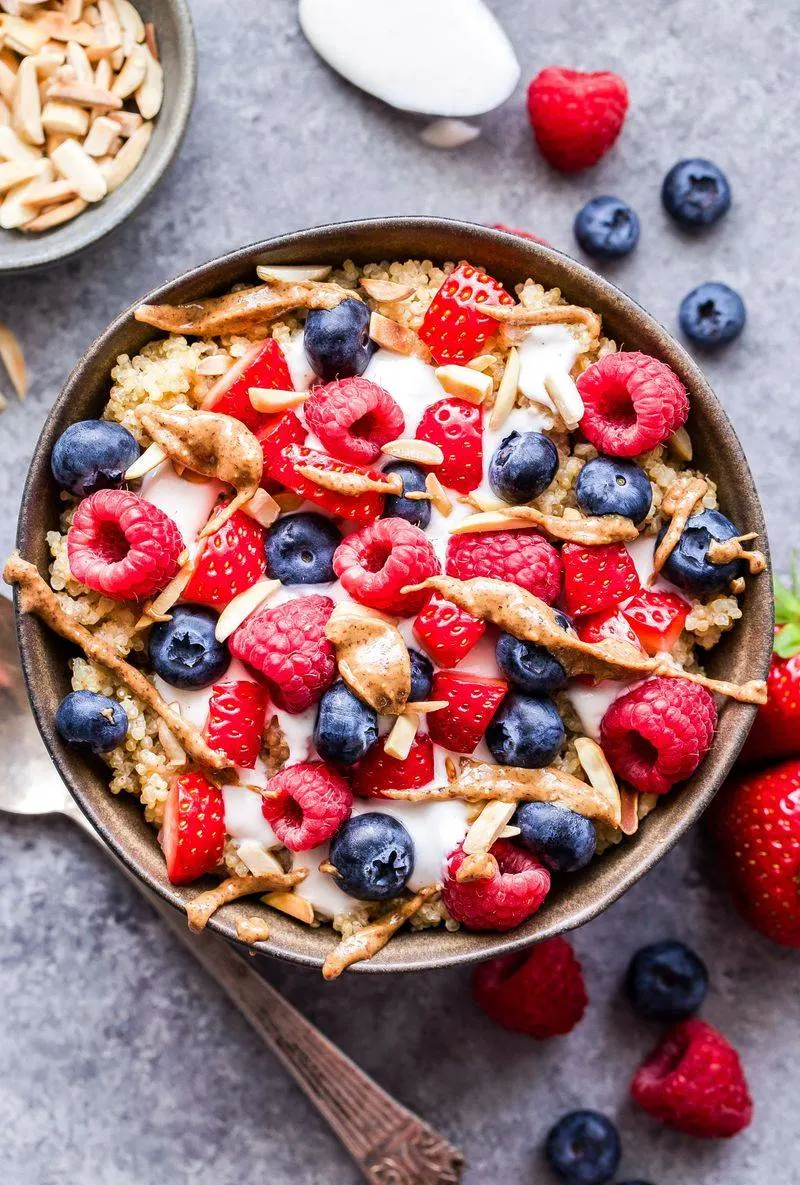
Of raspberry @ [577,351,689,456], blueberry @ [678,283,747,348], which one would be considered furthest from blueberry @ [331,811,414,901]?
blueberry @ [678,283,747,348]

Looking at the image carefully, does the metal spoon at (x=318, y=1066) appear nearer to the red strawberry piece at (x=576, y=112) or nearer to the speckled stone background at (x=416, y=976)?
the speckled stone background at (x=416, y=976)

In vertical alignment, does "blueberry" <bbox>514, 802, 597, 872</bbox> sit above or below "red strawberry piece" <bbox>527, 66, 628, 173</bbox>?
below

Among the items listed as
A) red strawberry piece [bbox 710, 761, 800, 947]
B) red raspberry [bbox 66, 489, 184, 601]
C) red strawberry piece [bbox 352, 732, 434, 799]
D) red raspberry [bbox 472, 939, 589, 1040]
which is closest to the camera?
red raspberry [bbox 66, 489, 184, 601]

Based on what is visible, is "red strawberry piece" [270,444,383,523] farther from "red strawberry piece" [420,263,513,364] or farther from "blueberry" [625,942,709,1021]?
"blueberry" [625,942,709,1021]

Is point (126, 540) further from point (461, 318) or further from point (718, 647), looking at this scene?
point (718, 647)

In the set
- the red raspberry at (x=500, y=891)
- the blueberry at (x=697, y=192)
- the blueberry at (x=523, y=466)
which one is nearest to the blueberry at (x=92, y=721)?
the red raspberry at (x=500, y=891)

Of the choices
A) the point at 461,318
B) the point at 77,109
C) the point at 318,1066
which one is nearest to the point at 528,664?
the point at 461,318

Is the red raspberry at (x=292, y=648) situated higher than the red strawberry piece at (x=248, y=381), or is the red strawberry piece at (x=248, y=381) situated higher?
the red strawberry piece at (x=248, y=381)
